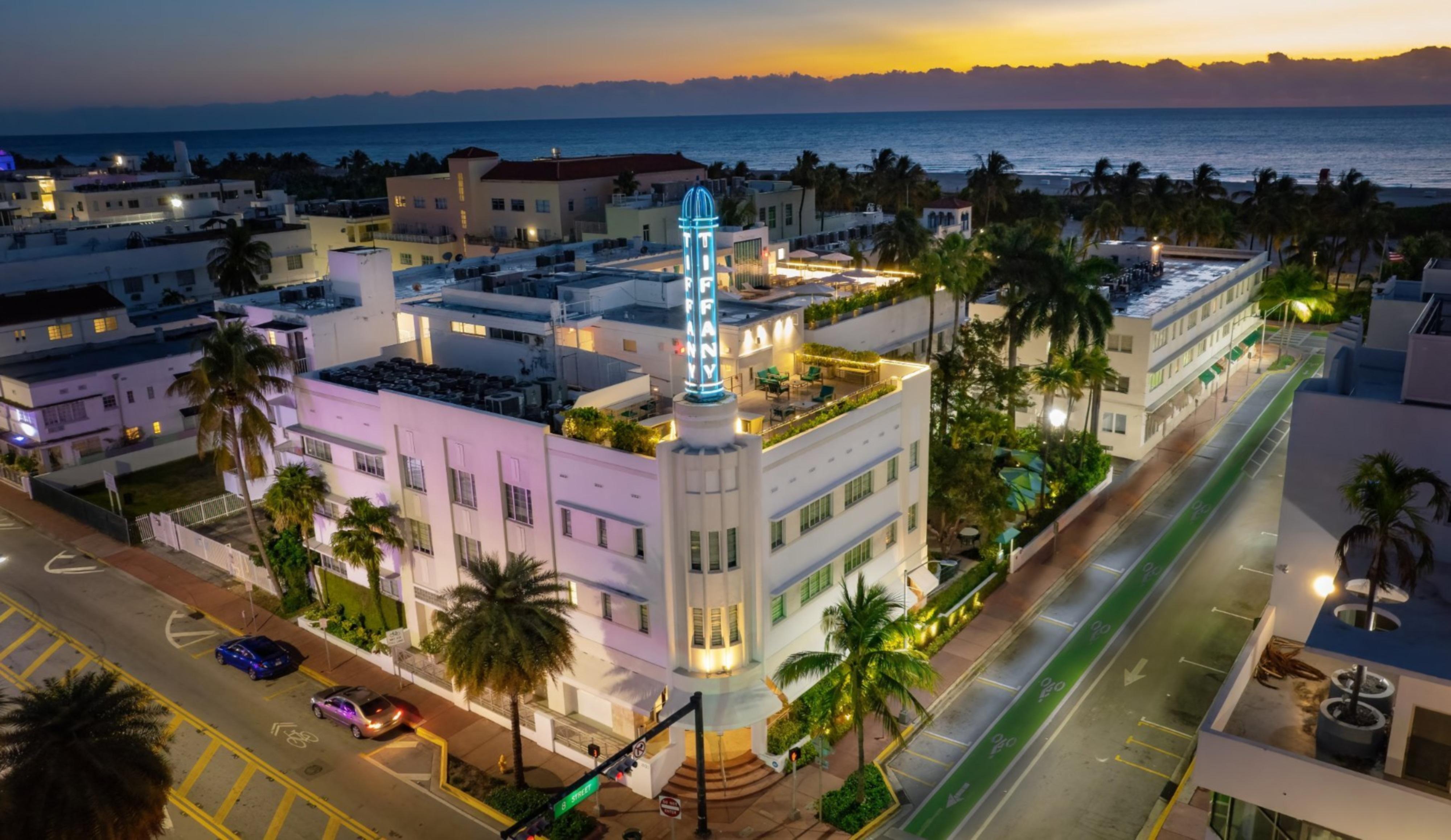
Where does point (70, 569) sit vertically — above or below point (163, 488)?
below

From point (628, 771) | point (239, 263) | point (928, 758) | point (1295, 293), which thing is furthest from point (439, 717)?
point (1295, 293)

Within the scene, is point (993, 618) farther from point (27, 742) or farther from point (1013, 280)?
point (27, 742)

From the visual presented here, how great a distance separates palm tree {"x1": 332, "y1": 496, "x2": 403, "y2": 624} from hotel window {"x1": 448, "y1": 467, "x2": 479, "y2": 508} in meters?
4.39

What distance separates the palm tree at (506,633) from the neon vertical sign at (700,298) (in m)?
8.71

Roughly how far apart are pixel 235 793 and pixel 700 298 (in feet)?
84.1

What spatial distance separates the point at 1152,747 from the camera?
125ft

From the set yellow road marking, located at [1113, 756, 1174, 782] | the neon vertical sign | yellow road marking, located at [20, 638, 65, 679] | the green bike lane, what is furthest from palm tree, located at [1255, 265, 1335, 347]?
yellow road marking, located at [20, 638, 65, 679]

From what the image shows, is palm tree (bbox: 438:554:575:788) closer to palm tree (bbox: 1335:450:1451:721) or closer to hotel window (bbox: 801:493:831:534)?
hotel window (bbox: 801:493:831:534)

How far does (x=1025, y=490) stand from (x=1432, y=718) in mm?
33341

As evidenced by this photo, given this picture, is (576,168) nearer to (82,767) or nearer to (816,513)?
(816,513)

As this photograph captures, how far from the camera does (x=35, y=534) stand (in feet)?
199

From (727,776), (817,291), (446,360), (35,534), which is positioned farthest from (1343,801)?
(35,534)

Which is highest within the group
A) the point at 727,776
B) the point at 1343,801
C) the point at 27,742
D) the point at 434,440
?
the point at 434,440

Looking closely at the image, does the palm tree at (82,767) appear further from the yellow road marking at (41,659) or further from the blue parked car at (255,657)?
the yellow road marking at (41,659)
